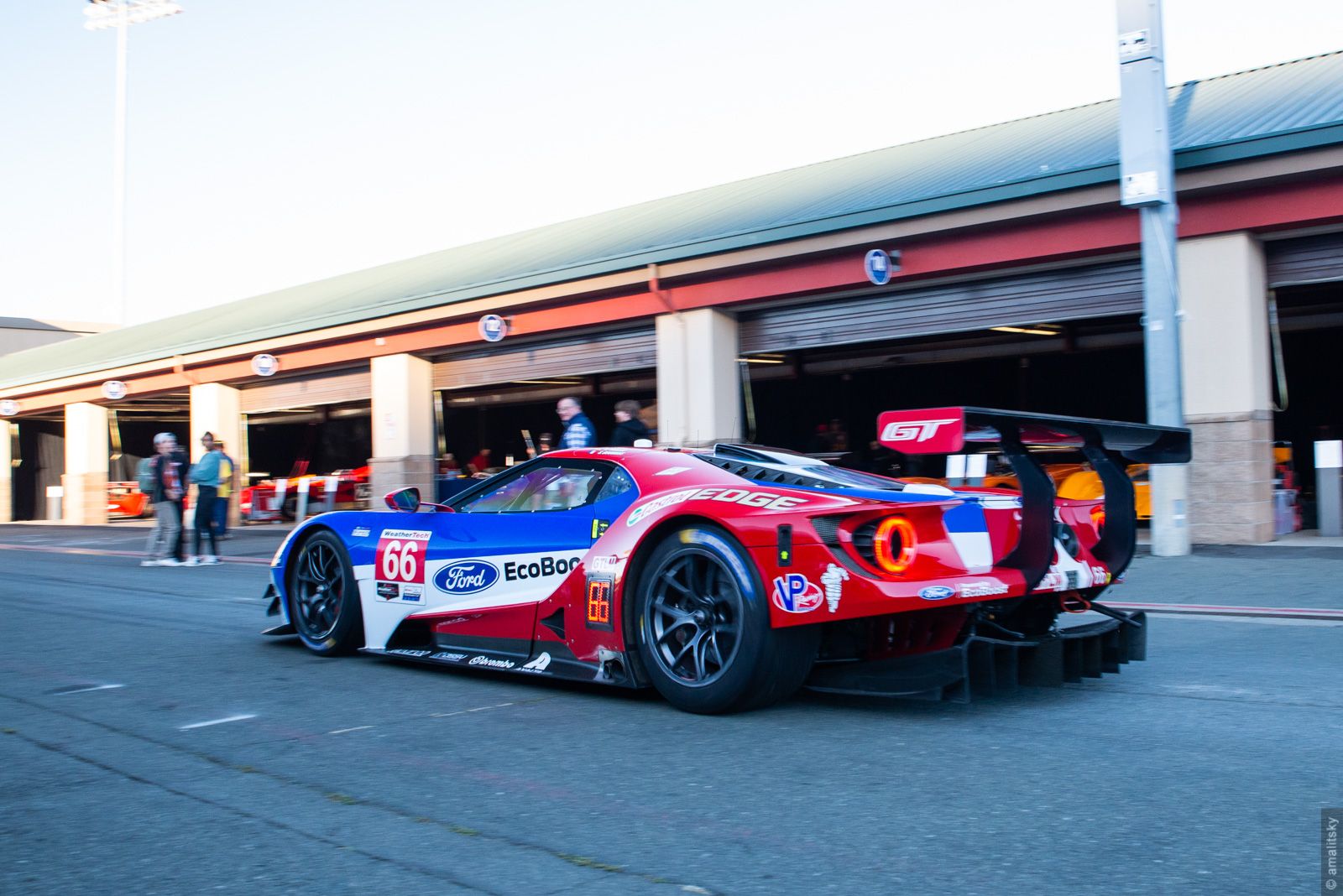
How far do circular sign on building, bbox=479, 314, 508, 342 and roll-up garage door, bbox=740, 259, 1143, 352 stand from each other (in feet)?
14.4

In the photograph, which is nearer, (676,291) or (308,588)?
(308,588)

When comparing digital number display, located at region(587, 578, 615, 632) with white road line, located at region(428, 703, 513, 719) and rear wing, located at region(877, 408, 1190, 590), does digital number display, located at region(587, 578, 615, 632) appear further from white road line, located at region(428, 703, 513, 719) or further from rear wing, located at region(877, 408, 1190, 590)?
rear wing, located at region(877, 408, 1190, 590)

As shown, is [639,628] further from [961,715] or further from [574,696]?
[961,715]

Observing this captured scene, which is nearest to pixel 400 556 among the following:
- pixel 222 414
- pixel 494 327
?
pixel 494 327

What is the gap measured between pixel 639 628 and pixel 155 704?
2.19 metres

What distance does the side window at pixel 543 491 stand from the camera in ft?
18.2

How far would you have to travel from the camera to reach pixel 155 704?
5215 mm

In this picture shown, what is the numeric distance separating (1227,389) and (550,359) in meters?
10.9

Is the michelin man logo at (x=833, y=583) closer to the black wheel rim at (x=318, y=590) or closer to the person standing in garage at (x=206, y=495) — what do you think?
the black wheel rim at (x=318, y=590)

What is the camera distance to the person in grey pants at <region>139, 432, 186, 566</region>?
45.8 feet

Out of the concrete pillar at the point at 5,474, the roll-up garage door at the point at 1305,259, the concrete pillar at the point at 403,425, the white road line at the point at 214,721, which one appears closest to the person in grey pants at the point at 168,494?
the concrete pillar at the point at 403,425

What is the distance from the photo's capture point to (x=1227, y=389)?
12.1 meters

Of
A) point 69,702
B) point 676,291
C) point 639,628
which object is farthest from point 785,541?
point 676,291

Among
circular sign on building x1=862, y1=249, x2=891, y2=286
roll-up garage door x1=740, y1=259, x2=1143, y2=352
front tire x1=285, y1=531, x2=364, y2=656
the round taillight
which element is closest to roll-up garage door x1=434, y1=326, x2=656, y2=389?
roll-up garage door x1=740, y1=259, x2=1143, y2=352
